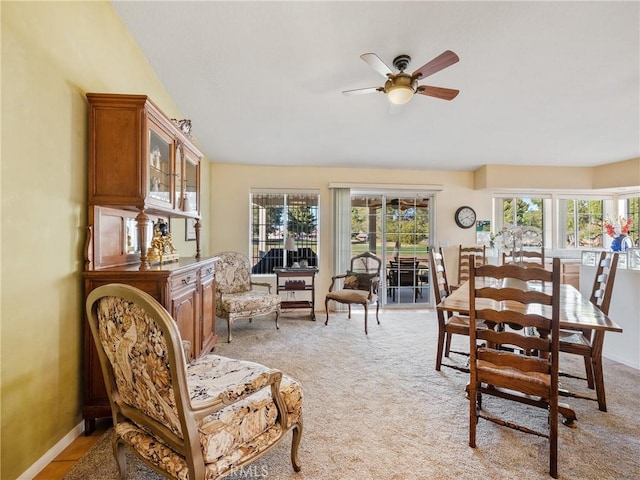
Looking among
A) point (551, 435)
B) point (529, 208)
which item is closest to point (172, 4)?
point (551, 435)

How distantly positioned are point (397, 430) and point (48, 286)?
214 centimetres

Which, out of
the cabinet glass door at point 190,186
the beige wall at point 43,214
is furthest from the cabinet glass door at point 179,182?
the beige wall at point 43,214

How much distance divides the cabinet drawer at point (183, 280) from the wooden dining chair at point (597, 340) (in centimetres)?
264

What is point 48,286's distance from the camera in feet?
4.90

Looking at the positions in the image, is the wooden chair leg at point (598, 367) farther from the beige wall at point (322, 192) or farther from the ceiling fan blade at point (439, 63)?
the beige wall at point (322, 192)

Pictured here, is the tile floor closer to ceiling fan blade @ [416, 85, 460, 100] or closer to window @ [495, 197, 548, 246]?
ceiling fan blade @ [416, 85, 460, 100]

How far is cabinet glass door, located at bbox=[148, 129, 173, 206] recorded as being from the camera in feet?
6.36

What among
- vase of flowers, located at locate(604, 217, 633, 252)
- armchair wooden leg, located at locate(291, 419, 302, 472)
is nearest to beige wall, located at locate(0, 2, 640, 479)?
armchair wooden leg, located at locate(291, 419, 302, 472)

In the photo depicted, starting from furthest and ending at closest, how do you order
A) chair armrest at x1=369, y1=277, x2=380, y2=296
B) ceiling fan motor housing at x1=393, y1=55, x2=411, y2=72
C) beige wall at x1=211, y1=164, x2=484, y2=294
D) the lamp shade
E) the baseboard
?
beige wall at x1=211, y1=164, x2=484, y2=294 → the lamp shade → chair armrest at x1=369, y1=277, x2=380, y2=296 → ceiling fan motor housing at x1=393, y1=55, x2=411, y2=72 → the baseboard

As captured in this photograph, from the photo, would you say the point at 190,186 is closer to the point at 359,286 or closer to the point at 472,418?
the point at 359,286

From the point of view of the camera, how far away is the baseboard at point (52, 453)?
1.39 meters

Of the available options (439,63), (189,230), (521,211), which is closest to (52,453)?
(189,230)

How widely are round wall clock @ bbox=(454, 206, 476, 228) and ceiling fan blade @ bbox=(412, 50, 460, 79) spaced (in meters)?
3.57

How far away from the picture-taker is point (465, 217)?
5.10 metres
